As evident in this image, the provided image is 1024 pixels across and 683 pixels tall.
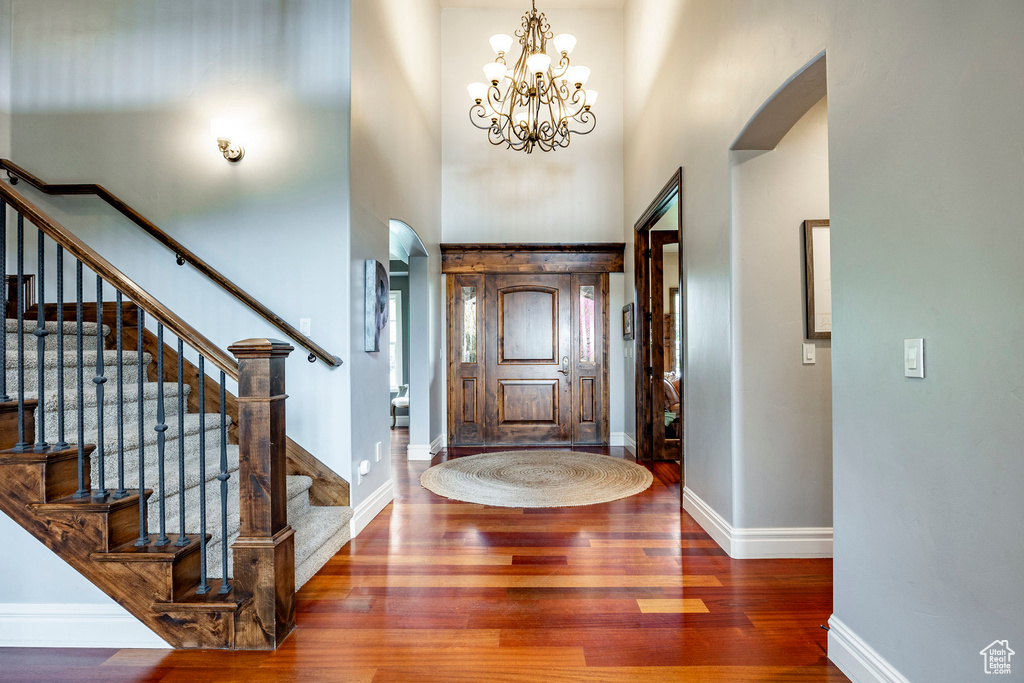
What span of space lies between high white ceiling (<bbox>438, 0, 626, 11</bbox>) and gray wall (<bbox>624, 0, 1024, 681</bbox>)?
4.39 m

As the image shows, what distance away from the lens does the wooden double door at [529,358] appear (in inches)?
237

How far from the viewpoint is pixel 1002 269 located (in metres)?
1.18

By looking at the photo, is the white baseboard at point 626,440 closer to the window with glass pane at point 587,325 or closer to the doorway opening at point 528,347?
the doorway opening at point 528,347

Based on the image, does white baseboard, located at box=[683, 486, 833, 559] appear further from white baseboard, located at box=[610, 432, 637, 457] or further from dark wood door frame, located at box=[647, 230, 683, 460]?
white baseboard, located at box=[610, 432, 637, 457]

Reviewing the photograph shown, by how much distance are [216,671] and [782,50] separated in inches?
124

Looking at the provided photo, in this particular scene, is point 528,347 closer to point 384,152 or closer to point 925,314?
point 384,152

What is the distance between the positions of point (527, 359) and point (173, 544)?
4365 millimetres

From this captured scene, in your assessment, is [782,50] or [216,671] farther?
[782,50]

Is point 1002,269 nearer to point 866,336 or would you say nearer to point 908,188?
point 908,188

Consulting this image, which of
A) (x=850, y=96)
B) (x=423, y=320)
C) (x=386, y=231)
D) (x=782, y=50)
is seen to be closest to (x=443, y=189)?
(x=423, y=320)

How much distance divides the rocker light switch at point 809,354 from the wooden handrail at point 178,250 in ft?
8.11

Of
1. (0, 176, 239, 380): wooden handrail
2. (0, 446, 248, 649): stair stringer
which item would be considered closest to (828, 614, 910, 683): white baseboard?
(0, 446, 248, 649): stair stringer

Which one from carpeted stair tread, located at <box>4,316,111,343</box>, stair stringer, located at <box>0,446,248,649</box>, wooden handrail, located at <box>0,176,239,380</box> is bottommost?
stair stringer, located at <box>0,446,248,649</box>

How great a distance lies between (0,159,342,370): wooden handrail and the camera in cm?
286
